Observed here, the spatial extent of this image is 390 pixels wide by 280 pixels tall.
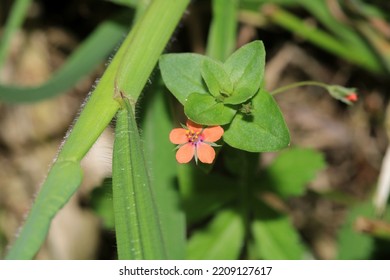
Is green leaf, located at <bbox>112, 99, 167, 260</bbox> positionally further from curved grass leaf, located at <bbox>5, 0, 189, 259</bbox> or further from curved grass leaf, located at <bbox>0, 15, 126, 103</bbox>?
curved grass leaf, located at <bbox>0, 15, 126, 103</bbox>

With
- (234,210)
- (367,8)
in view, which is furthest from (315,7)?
(234,210)

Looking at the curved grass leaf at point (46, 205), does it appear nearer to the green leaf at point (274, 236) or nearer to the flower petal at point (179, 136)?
the flower petal at point (179, 136)

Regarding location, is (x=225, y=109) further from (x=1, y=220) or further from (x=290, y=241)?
(x=1, y=220)

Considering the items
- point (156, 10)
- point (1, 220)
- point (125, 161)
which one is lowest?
point (1, 220)

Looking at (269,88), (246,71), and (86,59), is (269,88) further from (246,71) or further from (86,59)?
(246,71)
